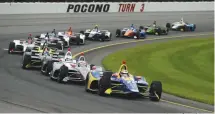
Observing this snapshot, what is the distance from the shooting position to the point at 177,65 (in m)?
32.9

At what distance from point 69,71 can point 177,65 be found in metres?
11.0

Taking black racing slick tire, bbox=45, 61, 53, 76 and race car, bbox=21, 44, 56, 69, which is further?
race car, bbox=21, 44, 56, 69

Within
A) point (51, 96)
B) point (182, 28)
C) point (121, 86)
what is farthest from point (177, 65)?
point (182, 28)

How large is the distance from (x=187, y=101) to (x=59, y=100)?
523cm

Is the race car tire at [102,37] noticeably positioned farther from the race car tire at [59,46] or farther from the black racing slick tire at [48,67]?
the black racing slick tire at [48,67]

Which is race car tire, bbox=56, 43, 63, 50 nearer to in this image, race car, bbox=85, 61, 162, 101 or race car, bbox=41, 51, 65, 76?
race car, bbox=41, 51, 65, 76

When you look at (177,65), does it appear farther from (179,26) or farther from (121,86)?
(179,26)

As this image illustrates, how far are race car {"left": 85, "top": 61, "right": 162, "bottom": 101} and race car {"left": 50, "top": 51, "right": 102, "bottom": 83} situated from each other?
194 centimetres

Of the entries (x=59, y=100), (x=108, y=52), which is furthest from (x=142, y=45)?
(x=59, y=100)

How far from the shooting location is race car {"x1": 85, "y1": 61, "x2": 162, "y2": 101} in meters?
20.3

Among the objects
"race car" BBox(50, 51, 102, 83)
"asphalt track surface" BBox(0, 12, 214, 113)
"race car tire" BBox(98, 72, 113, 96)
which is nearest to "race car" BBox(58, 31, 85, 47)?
"asphalt track surface" BBox(0, 12, 214, 113)

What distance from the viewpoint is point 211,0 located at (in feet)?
240

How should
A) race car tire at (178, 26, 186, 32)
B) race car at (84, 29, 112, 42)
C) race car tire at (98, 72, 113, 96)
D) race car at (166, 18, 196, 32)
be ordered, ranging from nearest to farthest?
race car tire at (98, 72, 113, 96) < race car at (84, 29, 112, 42) < race car at (166, 18, 196, 32) < race car tire at (178, 26, 186, 32)

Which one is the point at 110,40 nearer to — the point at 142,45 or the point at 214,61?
the point at 142,45
